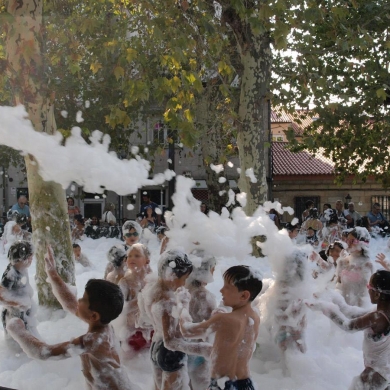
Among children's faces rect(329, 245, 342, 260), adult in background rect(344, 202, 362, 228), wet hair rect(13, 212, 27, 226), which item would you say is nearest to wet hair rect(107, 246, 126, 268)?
children's faces rect(329, 245, 342, 260)

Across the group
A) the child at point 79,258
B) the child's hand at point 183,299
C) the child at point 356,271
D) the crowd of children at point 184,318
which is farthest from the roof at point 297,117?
the child's hand at point 183,299

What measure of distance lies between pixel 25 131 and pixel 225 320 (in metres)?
3.45

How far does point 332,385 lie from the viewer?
4.77m

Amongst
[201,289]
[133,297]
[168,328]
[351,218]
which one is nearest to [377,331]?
[168,328]

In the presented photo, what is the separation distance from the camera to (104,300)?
3.24 metres

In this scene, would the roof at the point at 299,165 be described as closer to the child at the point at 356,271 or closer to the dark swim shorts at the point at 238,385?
the child at the point at 356,271

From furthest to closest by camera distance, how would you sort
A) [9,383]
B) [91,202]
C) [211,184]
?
[91,202], [211,184], [9,383]

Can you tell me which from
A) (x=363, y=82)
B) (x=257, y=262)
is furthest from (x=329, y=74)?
(x=257, y=262)

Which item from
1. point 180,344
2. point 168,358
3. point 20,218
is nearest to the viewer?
point 180,344

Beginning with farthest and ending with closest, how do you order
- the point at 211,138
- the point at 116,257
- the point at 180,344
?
the point at 211,138, the point at 116,257, the point at 180,344

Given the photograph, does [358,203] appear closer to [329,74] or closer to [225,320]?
[329,74]

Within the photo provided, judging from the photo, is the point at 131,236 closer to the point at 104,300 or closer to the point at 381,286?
the point at 104,300

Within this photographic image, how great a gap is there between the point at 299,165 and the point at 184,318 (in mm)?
23801

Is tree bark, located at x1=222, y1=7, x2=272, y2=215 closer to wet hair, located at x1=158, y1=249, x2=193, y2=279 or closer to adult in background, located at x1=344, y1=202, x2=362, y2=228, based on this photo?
adult in background, located at x1=344, y1=202, x2=362, y2=228
